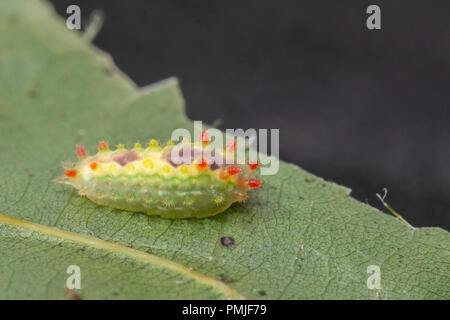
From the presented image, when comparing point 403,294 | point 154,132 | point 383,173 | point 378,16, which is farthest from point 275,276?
point 378,16

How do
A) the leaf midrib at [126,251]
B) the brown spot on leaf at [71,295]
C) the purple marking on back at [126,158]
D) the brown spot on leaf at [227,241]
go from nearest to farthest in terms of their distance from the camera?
the brown spot on leaf at [71,295]
the leaf midrib at [126,251]
the brown spot on leaf at [227,241]
the purple marking on back at [126,158]

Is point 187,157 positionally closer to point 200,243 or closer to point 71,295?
point 200,243

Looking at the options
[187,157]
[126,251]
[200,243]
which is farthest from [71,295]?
[187,157]

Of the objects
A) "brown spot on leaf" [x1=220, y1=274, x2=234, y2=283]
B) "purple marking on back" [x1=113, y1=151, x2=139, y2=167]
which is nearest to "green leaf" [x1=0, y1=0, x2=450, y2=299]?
"brown spot on leaf" [x1=220, y1=274, x2=234, y2=283]

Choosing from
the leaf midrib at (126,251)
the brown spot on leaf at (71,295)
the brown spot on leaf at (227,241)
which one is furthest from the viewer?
the brown spot on leaf at (227,241)

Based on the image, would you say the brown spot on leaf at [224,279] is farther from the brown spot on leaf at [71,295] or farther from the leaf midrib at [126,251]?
the brown spot on leaf at [71,295]

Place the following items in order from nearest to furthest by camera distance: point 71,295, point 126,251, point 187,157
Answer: point 71,295 → point 126,251 → point 187,157

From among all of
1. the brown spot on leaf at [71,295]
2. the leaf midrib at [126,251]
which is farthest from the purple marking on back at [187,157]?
the brown spot on leaf at [71,295]
